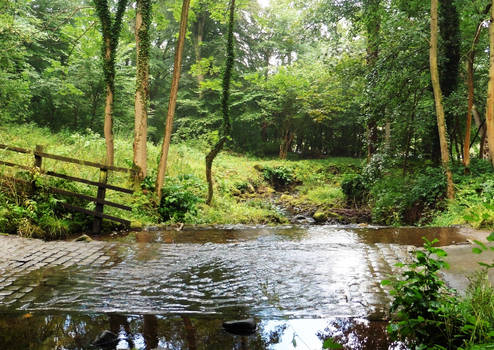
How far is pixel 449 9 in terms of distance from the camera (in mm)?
10867

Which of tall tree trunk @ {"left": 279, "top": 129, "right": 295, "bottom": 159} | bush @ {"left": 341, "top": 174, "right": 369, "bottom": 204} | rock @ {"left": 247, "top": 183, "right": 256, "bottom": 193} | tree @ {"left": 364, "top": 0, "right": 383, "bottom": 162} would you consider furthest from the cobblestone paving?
tall tree trunk @ {"left": 279, "top": 129, "right": 295, "bottom": 159}

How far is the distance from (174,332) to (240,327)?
0.62 metres

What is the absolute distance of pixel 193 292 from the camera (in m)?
4.14

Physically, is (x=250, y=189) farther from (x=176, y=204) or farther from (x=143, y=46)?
(x=143, y=46)

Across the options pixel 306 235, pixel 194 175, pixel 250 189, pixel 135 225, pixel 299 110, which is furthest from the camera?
pixel 299 110

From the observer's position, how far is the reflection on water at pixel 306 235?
6.86 m

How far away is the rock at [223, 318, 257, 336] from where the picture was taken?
3240 millimetres

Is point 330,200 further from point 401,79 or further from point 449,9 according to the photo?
point 449,9

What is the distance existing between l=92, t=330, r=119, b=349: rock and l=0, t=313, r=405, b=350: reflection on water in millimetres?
57

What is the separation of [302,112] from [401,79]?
1159 cm

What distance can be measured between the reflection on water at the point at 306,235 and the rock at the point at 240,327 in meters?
3.66

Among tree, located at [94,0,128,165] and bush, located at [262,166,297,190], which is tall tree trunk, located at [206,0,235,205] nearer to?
tree, located at [94,0,128,165]

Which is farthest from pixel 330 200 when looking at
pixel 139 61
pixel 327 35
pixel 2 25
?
pixel 2 25

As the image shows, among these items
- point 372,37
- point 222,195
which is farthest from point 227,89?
point 372,37
